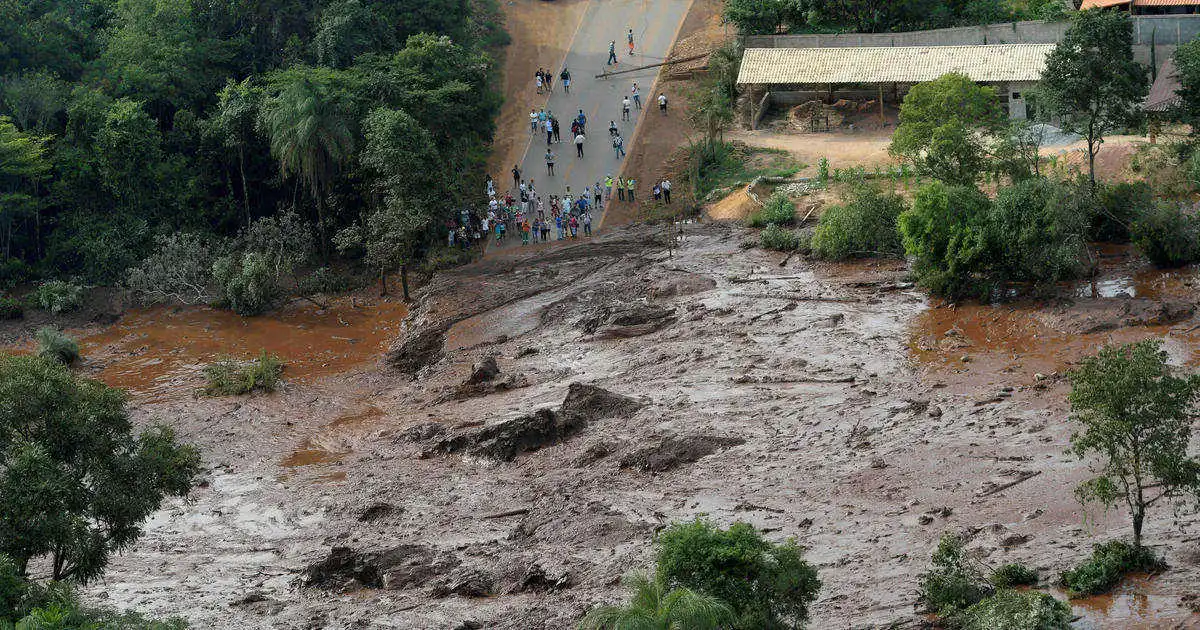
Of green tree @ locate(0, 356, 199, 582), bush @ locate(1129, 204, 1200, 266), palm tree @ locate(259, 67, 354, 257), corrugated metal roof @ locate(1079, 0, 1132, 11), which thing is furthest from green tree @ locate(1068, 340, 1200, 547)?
corrugated metal roof @ locate(1079, 0, 1132, 11)

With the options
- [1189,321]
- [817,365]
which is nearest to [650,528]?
[817,365]

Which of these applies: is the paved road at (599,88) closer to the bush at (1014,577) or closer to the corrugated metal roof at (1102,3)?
the corrugated metal roof at (1102,3)

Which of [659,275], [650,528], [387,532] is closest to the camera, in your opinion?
[650,528]

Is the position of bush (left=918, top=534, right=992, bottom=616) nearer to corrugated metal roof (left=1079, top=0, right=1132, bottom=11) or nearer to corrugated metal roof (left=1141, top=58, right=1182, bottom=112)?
corrugated metal roof (left=1141, top=58, right=1182, bottom=112)

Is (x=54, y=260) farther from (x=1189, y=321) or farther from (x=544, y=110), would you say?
(x=1189, y=321)

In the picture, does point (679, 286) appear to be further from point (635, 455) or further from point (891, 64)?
point (891, 64)

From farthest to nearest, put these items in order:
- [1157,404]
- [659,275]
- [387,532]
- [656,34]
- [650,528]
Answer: [656,34], [659,275], [387,532], [650,528], [1157,404]

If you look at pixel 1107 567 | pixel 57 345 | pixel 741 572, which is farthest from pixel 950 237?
pixel 57 345

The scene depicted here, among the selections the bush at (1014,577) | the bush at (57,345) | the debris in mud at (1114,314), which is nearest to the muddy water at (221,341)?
the bush at (57,345)
